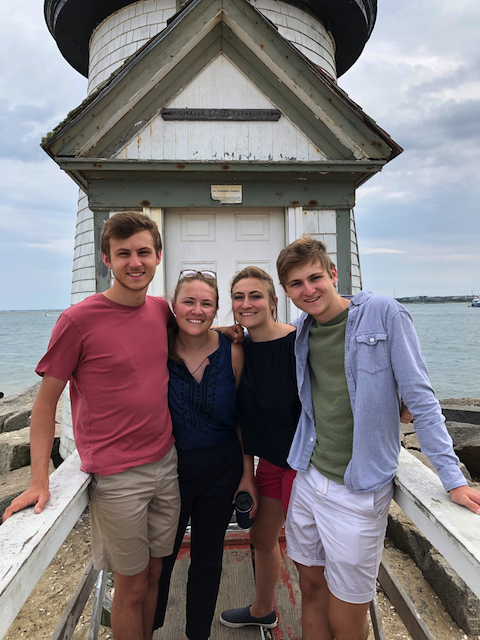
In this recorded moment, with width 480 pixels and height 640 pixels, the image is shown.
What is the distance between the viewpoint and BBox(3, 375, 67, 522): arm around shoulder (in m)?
1.62

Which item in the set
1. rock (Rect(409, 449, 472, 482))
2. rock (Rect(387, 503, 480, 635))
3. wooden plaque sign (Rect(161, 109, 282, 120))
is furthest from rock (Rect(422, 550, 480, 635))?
wooden plaque sign (Rect(161, 109, 282, 120))

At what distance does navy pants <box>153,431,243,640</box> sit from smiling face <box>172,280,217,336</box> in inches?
25.5

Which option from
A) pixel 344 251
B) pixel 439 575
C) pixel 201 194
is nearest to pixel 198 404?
pixel 201 194

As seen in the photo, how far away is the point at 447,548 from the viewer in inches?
54.9

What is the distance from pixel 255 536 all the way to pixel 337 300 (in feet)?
5.03

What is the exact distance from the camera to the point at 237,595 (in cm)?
290

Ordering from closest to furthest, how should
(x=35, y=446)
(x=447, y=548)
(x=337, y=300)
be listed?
(x=447, y=548)
(x=35, y=446)
(x=337, y=300)

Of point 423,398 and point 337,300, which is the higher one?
point 337,300

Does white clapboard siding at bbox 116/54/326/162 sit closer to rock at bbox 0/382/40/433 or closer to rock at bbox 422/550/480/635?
rock at bbox 422/550/480/635

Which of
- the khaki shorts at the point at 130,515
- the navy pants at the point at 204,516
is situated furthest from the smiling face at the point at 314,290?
the khaki shorts at the point at 130,515

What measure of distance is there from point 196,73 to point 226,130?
655 mm

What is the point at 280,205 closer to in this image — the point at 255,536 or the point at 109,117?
the point at 109,117

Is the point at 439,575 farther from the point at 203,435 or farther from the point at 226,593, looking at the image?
the point at 203,435

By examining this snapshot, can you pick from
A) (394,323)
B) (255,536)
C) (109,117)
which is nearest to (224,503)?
(255,536)
